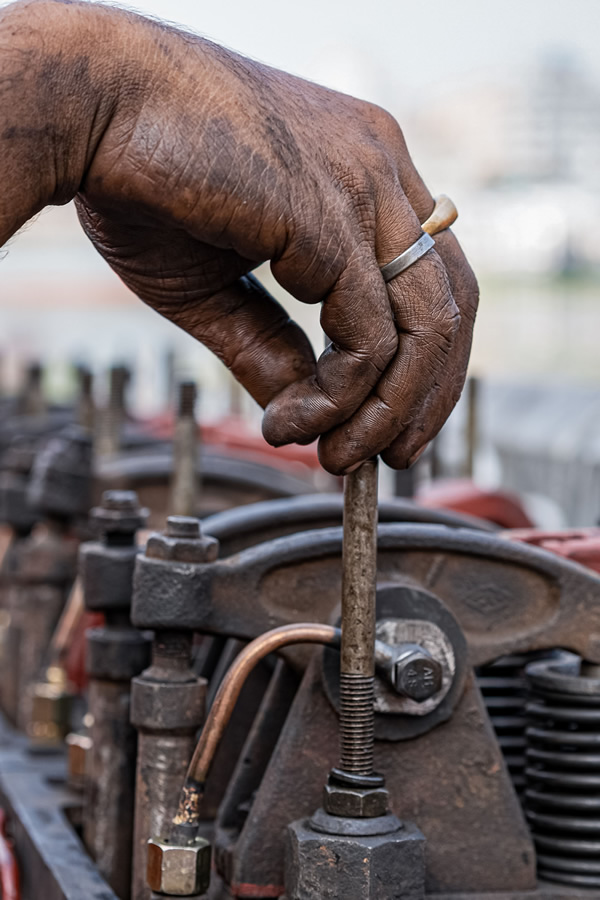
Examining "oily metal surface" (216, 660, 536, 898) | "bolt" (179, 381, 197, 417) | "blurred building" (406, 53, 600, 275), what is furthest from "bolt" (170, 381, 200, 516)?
"blurred building" (406, 53, 600, 275)

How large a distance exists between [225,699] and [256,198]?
2.10 feet

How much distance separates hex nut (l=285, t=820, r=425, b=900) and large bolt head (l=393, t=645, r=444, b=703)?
18 cm

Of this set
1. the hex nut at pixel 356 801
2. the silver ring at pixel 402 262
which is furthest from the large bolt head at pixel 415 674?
the silver ring at pixel 402 262

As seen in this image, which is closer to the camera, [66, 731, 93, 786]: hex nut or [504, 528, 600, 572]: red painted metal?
[504, 528, 600, 572]: red painted metal

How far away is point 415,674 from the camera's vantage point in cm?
178

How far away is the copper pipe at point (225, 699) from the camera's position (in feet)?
5.60

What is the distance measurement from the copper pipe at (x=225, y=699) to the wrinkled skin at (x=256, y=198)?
0.80ft

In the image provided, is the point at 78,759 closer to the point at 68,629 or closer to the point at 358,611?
the point at 68,629

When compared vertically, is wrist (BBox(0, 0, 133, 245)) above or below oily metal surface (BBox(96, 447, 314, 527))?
above

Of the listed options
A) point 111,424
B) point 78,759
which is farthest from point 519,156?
point 78,759

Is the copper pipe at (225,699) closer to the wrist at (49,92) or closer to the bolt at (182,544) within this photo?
the bolt at (182,544)

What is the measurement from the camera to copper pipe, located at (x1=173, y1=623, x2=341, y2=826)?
1.71 metres

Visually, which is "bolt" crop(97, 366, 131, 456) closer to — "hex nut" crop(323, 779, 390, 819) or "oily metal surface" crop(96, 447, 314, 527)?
Answer: "oily metal surface" crop(96, 447, 314, 527)

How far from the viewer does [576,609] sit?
2020mm
